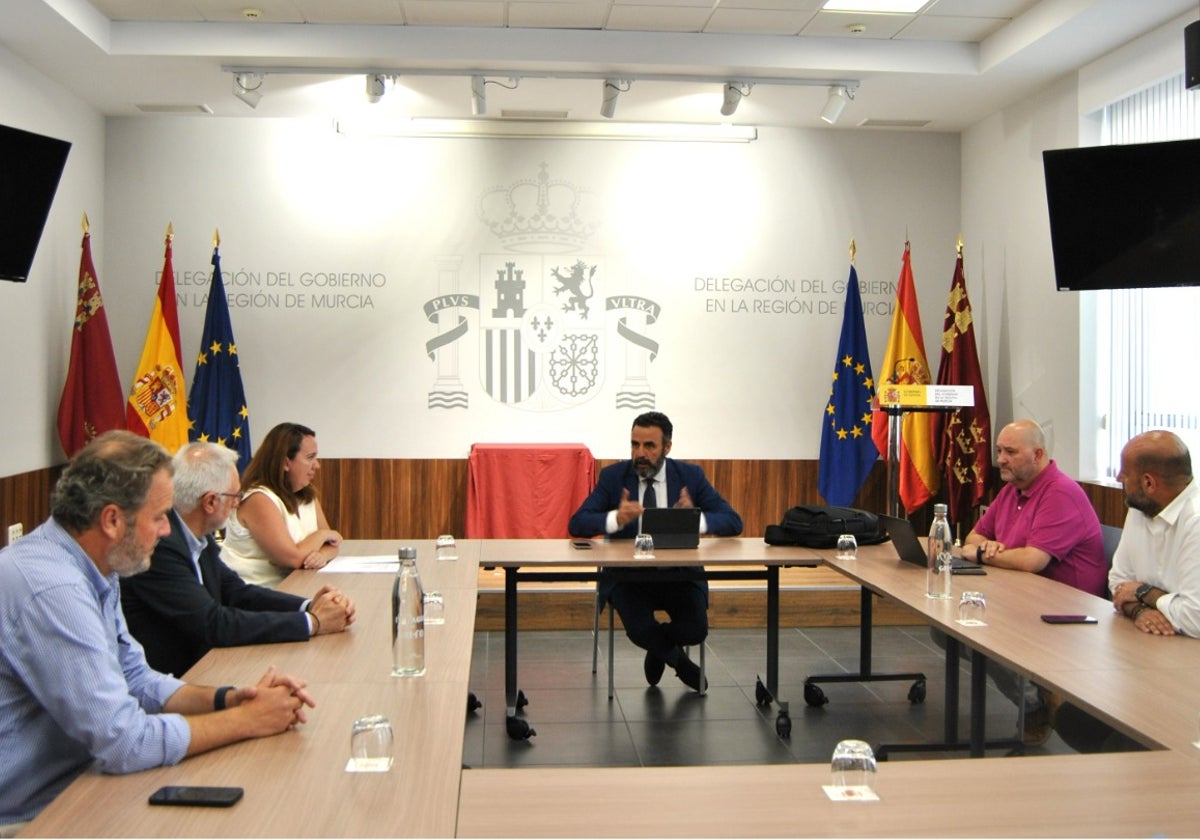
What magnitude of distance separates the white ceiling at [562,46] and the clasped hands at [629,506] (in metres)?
2.67

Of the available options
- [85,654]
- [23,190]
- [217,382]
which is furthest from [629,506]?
[217,382]

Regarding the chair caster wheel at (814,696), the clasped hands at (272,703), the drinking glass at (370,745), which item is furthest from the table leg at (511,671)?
the drinking glass at (370,745)

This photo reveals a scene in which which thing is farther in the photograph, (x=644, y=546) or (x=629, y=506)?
A: (x=629, y=506)

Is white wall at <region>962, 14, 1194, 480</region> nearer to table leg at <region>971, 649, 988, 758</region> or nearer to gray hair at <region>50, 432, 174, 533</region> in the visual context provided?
table leg at <region>971, 649, 988, 758</region>

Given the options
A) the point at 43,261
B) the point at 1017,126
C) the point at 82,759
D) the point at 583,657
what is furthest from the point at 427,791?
the point at 1017,126

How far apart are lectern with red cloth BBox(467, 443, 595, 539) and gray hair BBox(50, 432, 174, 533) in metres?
5.40

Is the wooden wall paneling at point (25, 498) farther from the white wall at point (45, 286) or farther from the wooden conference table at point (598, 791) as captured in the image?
the wooden conference table at point (598, 791)

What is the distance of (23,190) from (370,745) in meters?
A: 3.29

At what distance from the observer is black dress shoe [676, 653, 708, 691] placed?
5.16 meters

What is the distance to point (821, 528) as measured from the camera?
16.3 ft

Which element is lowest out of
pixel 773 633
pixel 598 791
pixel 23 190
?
pixel 773 633

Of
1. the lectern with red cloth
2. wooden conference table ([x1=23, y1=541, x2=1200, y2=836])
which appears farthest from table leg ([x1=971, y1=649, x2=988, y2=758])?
the lectern with red cloth

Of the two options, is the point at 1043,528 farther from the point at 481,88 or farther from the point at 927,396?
the point at 481,88

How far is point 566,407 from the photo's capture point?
7.91 m
